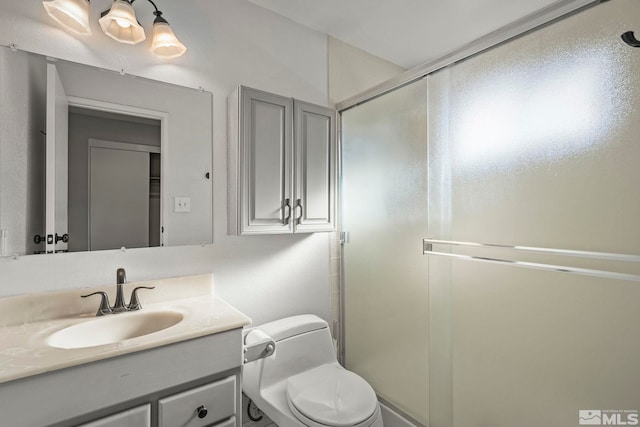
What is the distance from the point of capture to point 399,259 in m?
1.63

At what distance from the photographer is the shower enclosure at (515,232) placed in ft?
3.12

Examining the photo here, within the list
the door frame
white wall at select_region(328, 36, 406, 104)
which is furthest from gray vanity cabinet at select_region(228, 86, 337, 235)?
white wall at select_region(328, 36, 406, 104)

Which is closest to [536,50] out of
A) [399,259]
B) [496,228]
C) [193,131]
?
[496,228]

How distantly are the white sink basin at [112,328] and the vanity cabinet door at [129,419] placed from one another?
31 centimetres

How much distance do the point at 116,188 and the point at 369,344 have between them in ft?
4.96

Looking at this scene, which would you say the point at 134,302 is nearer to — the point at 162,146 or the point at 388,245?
the point at 162,146

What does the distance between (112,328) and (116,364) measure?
0.35 m

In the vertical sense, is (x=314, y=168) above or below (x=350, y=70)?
below

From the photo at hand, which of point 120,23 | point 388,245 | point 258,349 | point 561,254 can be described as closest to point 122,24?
point 120,23

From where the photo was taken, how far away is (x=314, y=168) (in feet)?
5.54

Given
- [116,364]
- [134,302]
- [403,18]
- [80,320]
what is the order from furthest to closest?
[403,18] → [134,302] → [80,320] → [116,364]

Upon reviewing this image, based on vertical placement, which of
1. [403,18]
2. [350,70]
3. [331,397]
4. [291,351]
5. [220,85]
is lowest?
[331,397]

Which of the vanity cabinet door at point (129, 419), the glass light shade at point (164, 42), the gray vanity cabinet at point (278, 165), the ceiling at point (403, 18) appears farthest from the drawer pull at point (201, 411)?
the ceiling at point (403, 18)

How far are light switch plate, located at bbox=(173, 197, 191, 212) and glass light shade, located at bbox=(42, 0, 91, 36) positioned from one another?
0.74 m
